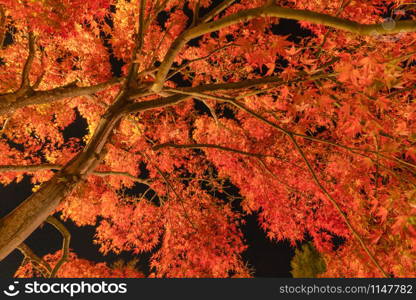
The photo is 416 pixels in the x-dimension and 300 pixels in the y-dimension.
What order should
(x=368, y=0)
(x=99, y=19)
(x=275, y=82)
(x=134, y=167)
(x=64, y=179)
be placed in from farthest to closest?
(x=134, y=167) → (x=99, y=19) → (x=368, y=0) → (x=275, y=82) → (x=64, y=179)

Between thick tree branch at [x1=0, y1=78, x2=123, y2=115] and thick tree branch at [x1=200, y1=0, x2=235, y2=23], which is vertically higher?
thick tree branch at [x1=200, y1=0, x2=235, y2=23]

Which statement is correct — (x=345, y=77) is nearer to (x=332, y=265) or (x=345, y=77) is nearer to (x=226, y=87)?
(x=226, y=87)

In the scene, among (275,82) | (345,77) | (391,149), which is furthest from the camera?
(275,82)

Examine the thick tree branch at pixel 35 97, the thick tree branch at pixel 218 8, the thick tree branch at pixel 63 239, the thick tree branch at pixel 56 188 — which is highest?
the thick tree branch at pixel 218 8

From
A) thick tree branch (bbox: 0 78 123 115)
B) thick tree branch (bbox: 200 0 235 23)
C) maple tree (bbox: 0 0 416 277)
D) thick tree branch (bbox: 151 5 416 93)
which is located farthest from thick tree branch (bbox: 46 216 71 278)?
thick tree branch (bbox: 200 0 235 23)


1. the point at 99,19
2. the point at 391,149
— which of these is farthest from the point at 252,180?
the point at 99,19

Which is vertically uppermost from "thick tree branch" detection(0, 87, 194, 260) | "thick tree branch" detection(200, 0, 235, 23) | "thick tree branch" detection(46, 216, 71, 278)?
"thick tree branch" detection(200, 0, 235, 23)

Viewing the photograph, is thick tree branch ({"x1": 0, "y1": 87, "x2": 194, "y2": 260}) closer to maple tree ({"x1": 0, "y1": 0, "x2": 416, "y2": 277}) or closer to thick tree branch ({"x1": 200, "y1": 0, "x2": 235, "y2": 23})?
maple tree ({"x1": 0, "y1": 0, "x2": 416, "y2": 277})

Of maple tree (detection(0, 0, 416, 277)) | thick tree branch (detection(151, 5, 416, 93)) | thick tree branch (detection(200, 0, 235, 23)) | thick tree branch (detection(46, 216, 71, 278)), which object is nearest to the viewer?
thick tree branch (detection(151, 5, 416, 93))

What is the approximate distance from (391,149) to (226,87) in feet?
7.21

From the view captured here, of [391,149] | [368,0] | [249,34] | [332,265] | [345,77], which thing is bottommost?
[332,265]

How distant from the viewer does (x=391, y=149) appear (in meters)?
3.50

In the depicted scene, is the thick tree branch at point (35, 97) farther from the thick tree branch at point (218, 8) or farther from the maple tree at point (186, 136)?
the thick tree branch at point (218, 8)

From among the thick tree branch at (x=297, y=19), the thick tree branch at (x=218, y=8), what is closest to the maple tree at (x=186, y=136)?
the thick tree branch at (x=218, y=8)
